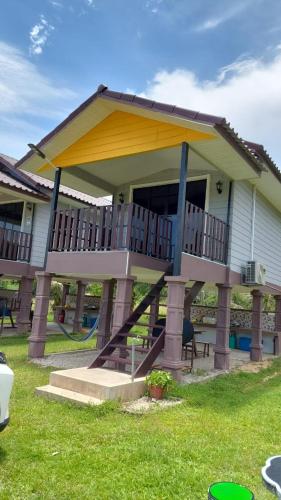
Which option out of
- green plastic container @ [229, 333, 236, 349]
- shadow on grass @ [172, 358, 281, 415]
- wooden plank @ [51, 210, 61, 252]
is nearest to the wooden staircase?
shadow on grass @ [172, 358, 281, 415]

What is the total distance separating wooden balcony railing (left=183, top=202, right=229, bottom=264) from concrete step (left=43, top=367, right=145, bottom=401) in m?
2.74

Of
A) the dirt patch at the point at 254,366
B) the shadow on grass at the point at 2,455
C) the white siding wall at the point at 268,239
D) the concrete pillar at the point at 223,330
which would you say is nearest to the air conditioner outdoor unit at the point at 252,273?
the white siding wall at the point at 268,239

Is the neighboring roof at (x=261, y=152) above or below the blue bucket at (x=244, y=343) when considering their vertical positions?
above

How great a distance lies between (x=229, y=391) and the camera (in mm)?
6895

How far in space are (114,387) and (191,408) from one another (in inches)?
46.4

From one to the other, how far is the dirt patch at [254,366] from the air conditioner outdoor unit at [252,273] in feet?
7.12

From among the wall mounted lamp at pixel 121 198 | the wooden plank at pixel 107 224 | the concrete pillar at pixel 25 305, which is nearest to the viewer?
the wooden plank at pixel 107 224

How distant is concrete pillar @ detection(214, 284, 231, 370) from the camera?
29.4 feet

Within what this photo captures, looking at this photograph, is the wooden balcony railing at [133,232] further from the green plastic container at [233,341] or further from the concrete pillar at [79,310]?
the concrete pillar at [79,310]

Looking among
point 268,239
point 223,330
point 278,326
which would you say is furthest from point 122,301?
point 278,326

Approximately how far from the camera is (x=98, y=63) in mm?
8039

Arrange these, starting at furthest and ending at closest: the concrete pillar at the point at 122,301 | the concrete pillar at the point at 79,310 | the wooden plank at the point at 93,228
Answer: the concrete pillar at the point at 79,310, the wooden plank at the point at 93,228, the concrete pillar at the point at 122,301

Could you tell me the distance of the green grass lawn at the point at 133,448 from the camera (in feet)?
10.4

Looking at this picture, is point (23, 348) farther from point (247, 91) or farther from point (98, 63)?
point (247, 91)
